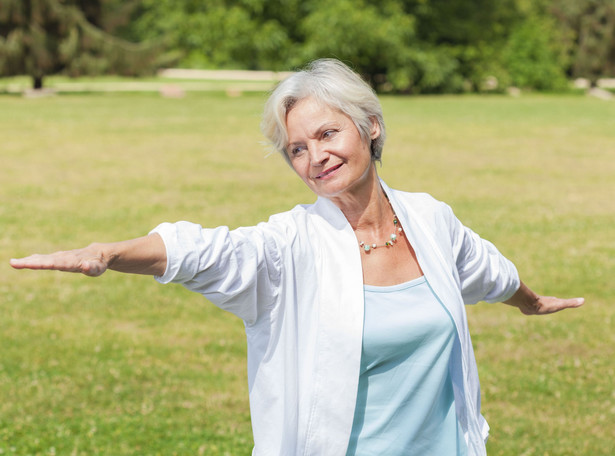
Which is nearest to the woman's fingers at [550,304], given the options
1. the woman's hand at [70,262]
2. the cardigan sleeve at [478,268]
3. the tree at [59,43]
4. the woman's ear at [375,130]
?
the cardigan sleeve at [478,268]

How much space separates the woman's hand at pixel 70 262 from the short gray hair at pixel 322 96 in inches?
34.5

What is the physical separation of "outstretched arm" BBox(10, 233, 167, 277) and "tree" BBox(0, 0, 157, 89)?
43667 mm

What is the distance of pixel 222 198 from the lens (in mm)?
15844

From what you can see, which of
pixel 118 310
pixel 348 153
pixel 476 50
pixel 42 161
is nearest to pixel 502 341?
pixel 118 310

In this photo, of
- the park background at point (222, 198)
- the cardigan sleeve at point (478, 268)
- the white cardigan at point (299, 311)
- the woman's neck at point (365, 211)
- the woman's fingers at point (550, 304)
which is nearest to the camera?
the white cardigan at point (299, 311)

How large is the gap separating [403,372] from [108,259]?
109cm

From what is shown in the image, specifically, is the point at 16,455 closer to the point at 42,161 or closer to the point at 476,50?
the point at 42,161

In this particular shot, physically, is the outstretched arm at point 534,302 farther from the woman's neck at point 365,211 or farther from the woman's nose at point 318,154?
the woman's nose at point 318,154

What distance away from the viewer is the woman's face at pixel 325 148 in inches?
110

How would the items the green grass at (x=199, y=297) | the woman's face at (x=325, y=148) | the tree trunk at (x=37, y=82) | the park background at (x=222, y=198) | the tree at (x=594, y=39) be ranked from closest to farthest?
the woman's face at (x=325, y=148), the green grass at (x=199, y=297), the park background at (x=222, y=198), the tree trunk at (x=37, y=82), the tree at (x=594, y=39)

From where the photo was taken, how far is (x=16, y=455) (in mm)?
5617

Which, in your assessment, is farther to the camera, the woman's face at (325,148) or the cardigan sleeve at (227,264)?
the woman's face at (325,148)

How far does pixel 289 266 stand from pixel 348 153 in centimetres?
49

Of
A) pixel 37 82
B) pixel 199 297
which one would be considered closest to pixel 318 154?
pixel 199 297
